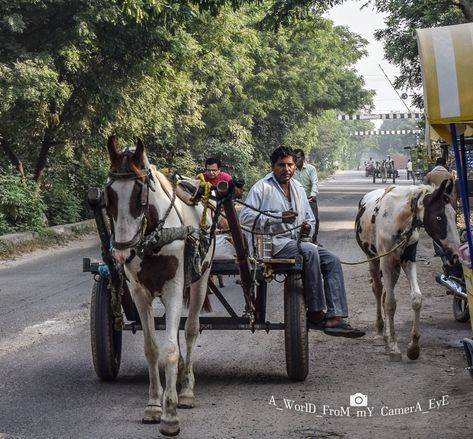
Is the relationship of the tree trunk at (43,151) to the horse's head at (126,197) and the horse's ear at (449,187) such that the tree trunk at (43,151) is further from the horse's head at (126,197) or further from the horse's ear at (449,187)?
the horse's head at (126,197)

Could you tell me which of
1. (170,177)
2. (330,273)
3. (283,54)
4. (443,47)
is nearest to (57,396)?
(170,177)

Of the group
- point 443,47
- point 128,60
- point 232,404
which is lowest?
point 232,404

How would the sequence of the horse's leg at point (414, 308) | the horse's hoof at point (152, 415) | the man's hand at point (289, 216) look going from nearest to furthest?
1. the horse's hoof at point (152, 415)
2. the man's hand at point (289, 216)
3. the horse's leg at point (414, 308)

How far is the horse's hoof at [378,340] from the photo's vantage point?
10.5 m

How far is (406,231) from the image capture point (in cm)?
994

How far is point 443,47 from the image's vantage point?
6.23 meters

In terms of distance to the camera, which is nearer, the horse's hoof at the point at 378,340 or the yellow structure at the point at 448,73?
the yellow structure at the point at 448,73

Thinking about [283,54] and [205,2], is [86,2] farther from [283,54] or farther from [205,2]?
[283,54]

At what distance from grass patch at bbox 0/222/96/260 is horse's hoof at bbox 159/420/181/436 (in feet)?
45.0

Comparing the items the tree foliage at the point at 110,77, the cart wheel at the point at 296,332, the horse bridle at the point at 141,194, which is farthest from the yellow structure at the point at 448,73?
the tree foliage at the point at 110,77

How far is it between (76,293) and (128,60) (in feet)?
35.8

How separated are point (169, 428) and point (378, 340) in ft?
15.1

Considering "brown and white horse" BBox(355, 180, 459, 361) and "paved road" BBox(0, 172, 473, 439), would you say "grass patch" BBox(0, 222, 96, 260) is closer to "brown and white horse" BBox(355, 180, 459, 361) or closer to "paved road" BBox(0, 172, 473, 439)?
"paved road" BBox(0, 172, 473, 439)

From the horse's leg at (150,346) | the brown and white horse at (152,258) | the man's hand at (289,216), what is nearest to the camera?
the brown and white horse at (152,258)
